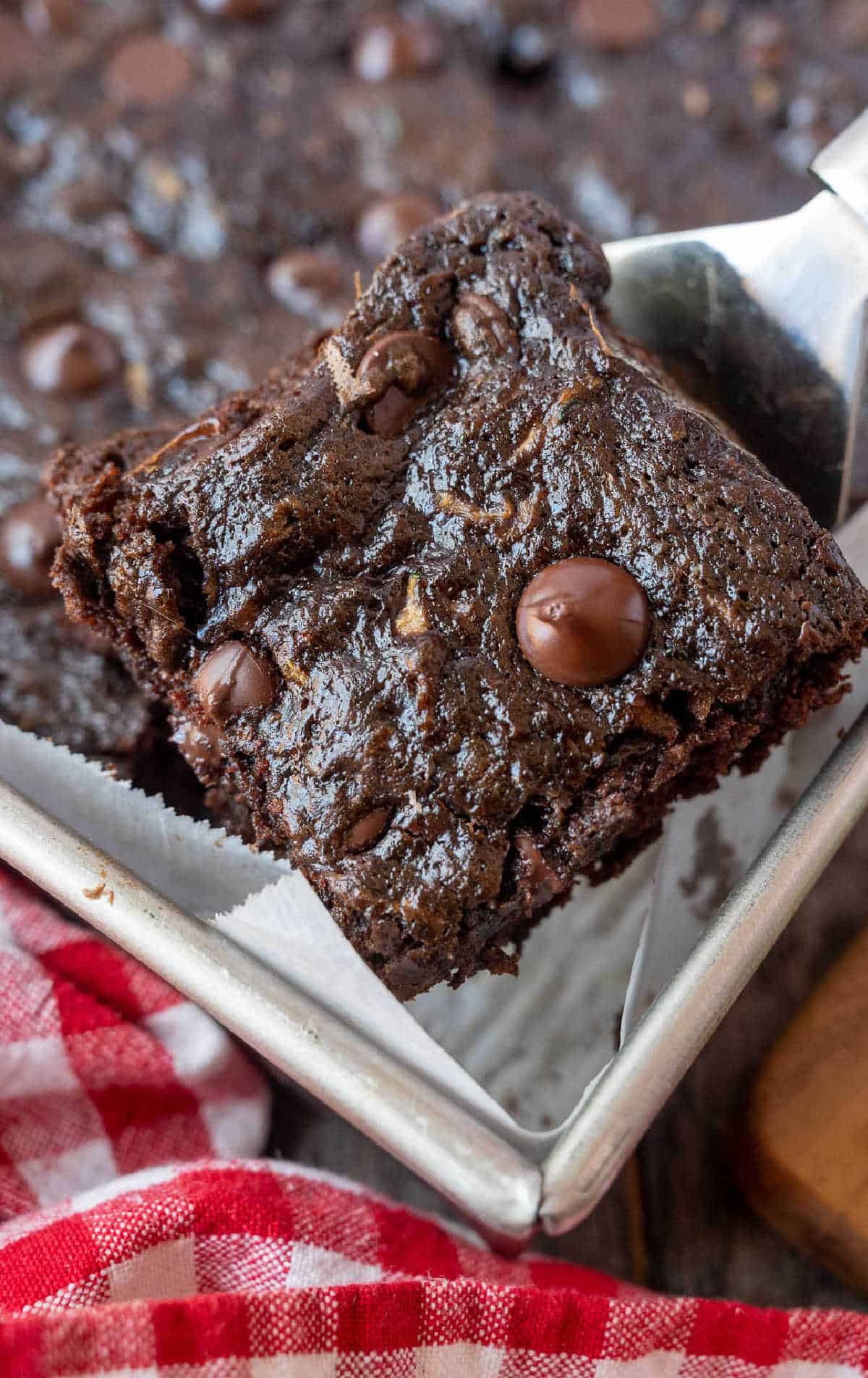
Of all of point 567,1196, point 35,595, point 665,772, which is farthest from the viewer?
point 35,595

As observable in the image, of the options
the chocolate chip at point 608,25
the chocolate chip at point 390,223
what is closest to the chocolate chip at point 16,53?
the chocolate chip at point 390,223

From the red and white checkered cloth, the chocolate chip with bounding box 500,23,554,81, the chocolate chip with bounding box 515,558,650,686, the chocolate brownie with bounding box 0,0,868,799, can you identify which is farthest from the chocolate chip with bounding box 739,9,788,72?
the red and white checkered cloth

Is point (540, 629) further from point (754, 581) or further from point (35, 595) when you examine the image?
point (35, 595)

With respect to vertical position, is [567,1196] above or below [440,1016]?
above

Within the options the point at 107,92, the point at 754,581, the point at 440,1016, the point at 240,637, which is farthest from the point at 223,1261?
the point at 107,92

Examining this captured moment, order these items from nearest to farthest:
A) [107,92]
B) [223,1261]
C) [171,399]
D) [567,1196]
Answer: [567,1196], [223,1261], [171,399], [107,92]

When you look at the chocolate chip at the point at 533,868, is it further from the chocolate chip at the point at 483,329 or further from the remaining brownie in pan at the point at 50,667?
the remaining brownie in pan at the point at 50,667

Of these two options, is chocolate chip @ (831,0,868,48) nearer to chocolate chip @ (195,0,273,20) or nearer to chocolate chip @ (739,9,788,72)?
chocolate chip @ (739,9,788,72)
